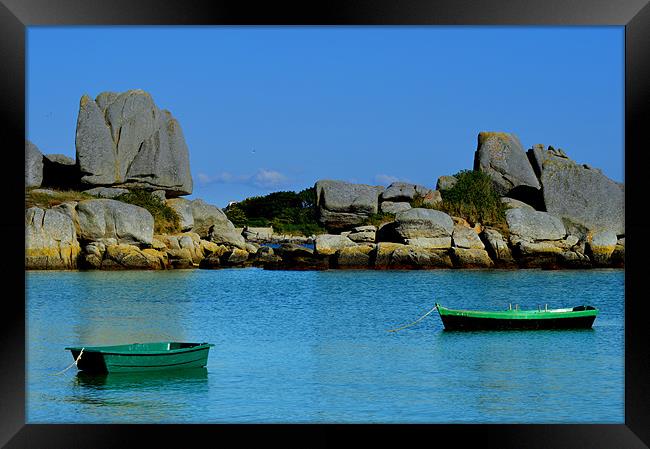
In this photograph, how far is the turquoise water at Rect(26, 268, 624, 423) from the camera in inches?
402

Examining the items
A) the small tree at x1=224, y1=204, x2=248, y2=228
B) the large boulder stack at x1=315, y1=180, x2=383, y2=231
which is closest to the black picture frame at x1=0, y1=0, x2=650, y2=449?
the large boulder stack at x1=315, y1=180, x2=383, y2=231

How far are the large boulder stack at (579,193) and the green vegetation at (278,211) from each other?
14781 millimetres

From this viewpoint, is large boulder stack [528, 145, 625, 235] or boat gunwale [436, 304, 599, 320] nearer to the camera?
boat gunwale [436, 304, 599, 320]

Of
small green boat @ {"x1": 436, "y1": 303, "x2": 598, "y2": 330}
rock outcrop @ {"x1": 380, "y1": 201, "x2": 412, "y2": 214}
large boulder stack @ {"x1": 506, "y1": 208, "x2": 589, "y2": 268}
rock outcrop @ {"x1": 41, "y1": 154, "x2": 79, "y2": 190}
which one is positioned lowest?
small green boat @ {"x1": 436, "y1": 303, "x2": 598, "y2": 330}

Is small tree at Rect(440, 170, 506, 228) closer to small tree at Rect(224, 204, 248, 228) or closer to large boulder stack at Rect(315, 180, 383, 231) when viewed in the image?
large boulder stack at Rect(315, 180, 383, 231)

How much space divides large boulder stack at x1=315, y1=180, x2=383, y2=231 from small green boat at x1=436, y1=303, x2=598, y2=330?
1582cm

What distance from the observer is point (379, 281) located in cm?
2636

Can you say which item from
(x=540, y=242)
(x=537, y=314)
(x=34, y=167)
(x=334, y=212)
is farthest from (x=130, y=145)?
(x=537, y=314)

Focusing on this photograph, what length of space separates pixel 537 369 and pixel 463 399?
2988 millimetres

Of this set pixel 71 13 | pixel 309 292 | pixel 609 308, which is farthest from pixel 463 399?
pixel 309 292

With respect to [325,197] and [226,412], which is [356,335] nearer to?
[226,412]

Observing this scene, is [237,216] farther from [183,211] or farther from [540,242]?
[540,242]

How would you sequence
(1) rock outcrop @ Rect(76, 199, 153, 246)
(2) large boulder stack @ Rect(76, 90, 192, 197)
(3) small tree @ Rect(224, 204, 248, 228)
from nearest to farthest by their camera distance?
(1) rock outcrop @ Rect(76, 199, 153, 246) → (2) large boulder stack @ Rect(76, 90, 192, 197) → (3) small tree @ Rect(224, 204, 248, 228)

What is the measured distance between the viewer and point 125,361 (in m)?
10.3
